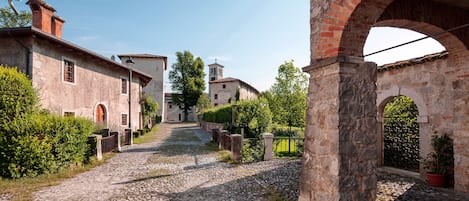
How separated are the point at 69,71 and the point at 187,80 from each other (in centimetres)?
3029

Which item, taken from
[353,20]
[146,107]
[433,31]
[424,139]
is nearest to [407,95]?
[424,139]

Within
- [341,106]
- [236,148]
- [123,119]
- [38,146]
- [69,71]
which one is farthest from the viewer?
[123,119]

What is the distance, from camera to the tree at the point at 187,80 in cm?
4196

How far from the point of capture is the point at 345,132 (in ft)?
10.8

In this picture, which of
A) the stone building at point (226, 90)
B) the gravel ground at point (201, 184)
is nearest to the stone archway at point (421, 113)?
the gravel ground at point (201, 184)

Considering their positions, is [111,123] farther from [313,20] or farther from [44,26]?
[313,20]

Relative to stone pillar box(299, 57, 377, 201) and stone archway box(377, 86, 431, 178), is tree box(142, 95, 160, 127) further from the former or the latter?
stone pillar box(299, 57, 377, 201)

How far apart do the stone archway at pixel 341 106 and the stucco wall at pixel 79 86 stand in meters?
9.43

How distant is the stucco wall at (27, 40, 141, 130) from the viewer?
1009 cm

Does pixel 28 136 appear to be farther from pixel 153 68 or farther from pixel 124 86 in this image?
pixel 153 68

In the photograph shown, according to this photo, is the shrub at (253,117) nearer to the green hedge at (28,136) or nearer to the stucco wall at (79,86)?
the green hedge at (28,136)

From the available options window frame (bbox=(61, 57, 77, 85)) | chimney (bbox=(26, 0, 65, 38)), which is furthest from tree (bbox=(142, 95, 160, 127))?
chimney (bbox=(26, 0, 65, 38))

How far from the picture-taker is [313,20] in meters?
3.86

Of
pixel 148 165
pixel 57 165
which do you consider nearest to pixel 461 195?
pixel 148 165
